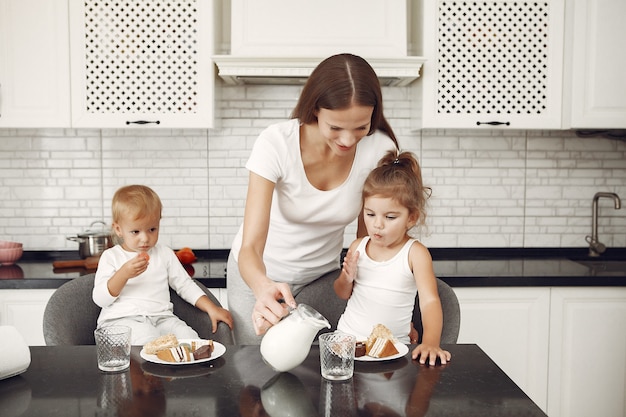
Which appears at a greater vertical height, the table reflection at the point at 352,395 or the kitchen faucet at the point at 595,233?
the kitchen faucet at the point at 595,233

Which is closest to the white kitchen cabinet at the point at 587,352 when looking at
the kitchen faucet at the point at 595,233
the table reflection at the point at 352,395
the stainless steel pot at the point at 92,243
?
the kitchen faucet at the point at 595,233

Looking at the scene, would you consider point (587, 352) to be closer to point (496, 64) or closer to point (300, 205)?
point (496, 64)

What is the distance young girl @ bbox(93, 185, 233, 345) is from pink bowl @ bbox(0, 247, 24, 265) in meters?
0.95

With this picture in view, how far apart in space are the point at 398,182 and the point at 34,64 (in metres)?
1.85

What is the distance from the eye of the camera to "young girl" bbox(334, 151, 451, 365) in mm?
1956

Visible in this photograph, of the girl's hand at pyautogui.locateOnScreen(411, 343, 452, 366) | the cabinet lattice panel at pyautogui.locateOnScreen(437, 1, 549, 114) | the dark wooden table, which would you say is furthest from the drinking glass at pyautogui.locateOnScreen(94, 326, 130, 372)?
the cabinet lattice panel at pyautogui.locateOnScreen(437, 1, 549, 114)

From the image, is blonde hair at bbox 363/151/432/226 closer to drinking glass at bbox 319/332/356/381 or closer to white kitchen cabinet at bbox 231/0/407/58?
drinking glass at bbox 319/332/356/381

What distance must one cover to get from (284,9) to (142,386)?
194 cm

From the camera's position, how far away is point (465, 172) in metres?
3.28

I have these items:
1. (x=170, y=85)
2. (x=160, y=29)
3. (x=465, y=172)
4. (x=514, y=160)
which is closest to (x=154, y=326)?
(x=170, y=85)

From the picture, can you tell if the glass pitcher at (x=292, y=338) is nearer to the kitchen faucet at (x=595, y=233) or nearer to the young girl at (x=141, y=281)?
the young girl at (x=141, y=281)

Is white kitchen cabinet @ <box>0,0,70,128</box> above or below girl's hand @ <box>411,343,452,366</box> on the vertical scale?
above

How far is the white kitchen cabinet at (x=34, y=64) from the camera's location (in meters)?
2.80

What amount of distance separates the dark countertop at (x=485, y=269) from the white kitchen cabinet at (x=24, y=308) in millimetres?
35
